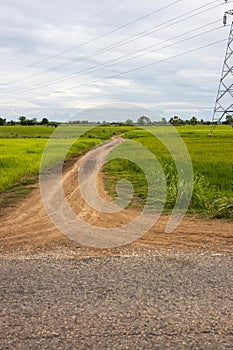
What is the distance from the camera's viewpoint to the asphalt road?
10.4 feet

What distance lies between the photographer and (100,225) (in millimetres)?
7414

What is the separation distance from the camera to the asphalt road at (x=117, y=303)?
3180mm

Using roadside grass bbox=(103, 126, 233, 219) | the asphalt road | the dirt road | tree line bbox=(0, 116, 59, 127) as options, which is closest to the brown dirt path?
the dirt road

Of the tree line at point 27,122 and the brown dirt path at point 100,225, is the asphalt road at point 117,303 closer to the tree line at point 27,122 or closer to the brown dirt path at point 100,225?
the brown dirt path at point 100,225

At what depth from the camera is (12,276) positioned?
4.52 m

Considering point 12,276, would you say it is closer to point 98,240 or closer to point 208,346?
point 98,240

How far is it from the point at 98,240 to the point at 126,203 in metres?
3.43

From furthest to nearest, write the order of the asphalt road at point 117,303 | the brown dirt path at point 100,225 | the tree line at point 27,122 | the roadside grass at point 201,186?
the tree line at point 27,122 → the roadside grass at point 201,186 → the brown dirt path at point 100,225 → the asphalt road at point 117,303

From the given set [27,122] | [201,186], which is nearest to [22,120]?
[27,122]

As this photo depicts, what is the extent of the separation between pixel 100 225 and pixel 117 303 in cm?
364

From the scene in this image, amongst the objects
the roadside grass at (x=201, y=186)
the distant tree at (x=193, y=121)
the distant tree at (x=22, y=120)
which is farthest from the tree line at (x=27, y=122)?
the roadside grass at (x=201, y=186)

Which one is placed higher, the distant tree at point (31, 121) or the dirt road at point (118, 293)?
the distant tree at point (31, 121)

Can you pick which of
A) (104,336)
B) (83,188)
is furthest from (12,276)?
(83,188)

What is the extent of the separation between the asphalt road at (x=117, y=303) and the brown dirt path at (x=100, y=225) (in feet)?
1.62
